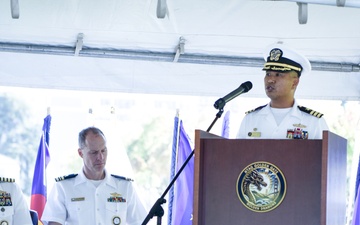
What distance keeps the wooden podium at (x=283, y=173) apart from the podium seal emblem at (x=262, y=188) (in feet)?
0.06

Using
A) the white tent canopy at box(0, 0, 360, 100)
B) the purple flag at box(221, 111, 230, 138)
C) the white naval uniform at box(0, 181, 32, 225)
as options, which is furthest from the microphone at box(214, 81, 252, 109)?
the purple flag at box(221, 111, 230, 138)

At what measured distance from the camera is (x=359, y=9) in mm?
5203

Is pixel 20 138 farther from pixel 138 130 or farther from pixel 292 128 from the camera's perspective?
pixel 292 128

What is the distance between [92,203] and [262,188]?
2.17m

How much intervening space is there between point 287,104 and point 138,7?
1342mm

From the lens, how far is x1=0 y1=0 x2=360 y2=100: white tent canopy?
521 centimetres

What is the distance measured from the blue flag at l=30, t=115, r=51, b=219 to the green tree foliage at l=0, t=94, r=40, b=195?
14218 mm

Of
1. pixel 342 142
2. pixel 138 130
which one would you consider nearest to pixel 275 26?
pixel 342 142

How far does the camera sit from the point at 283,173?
11.5ft

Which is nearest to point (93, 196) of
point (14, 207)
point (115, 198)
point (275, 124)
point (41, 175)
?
point (115, 198)

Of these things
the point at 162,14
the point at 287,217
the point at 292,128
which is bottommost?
the point at 287,217

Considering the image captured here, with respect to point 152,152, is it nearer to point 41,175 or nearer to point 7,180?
point 41,175

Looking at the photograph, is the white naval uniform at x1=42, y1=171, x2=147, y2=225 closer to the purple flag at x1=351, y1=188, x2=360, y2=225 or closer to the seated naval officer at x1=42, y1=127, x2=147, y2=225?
the seated naval officer at x1=42, y1=127, x2=147, y2=225

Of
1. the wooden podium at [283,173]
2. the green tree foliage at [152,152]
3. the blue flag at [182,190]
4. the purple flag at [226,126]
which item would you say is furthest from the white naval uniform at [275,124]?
the green tree foliage at [152,152]
